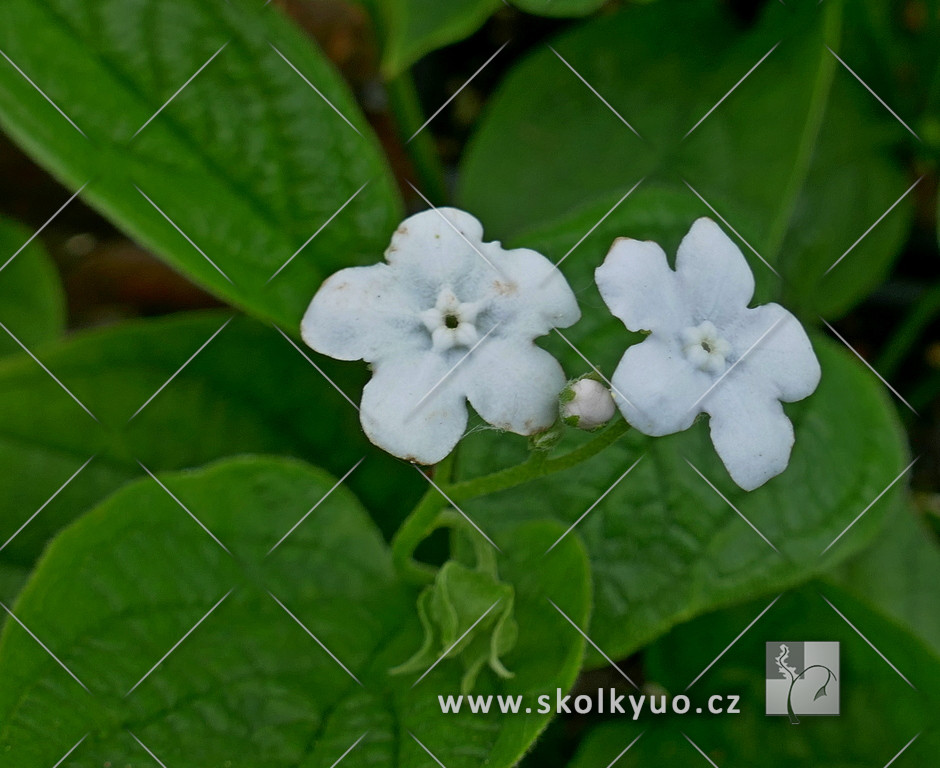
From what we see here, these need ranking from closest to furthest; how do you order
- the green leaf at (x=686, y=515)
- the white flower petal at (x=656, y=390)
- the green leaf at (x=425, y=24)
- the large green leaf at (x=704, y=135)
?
the white flower petal at (x=656, y=390) < the green leaf at (x=686, y=515) < the green leaf at (x=425, y=24) < the large green leaf at (x=704, y=135)

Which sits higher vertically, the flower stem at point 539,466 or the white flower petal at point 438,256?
the white flower petal at point 438,256

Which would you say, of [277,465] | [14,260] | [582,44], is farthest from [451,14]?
[14,260]

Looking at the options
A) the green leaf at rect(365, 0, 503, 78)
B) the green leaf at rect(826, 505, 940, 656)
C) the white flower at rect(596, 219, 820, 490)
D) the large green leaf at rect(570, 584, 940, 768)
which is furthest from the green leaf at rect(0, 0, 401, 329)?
the green leaf at rect(826, 505, 940, 656)

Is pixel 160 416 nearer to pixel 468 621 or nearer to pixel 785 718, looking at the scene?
pixel 468 621

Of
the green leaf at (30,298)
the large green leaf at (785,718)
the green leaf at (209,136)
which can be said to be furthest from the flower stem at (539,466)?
the green leaf at (30,298)

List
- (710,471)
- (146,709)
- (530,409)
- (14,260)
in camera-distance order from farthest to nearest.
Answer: (14,260) → (710,471) → (146,709) → (530,409)

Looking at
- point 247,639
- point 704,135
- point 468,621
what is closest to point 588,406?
point 468,621

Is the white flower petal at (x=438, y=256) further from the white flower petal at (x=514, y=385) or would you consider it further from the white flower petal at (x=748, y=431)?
the white flower petal at (x=748, y=431)

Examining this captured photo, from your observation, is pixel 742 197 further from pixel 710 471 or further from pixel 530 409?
pixel 530 409
